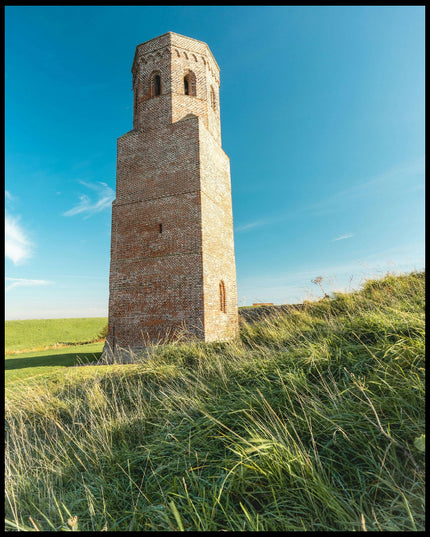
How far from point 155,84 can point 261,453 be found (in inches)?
550

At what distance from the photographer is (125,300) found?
10547 millimetres

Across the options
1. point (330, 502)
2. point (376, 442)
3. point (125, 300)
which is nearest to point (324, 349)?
point (376, 442)

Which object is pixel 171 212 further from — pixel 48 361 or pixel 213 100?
pixel 48 361

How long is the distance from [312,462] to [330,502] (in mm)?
329

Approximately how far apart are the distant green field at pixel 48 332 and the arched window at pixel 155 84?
789 inches

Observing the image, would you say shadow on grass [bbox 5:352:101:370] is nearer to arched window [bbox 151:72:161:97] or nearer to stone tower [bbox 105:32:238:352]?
stone tower [bbox 105:32:238:352]

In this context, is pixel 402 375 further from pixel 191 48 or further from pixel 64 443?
pixel 191 48

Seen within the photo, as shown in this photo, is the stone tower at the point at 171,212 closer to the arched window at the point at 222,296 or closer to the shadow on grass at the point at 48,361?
the arched window at the point at 222,296

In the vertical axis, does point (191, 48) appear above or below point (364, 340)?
above

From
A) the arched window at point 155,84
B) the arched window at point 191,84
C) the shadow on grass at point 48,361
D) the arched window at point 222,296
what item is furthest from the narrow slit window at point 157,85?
the shadow on grass at point 48,361

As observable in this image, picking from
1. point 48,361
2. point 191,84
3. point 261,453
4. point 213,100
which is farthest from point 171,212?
point 261,453

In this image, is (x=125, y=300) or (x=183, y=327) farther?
(x=125, y=300)

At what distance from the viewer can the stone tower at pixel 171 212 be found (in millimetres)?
9844

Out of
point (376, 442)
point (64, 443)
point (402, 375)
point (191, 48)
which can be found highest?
point (191, 48)
